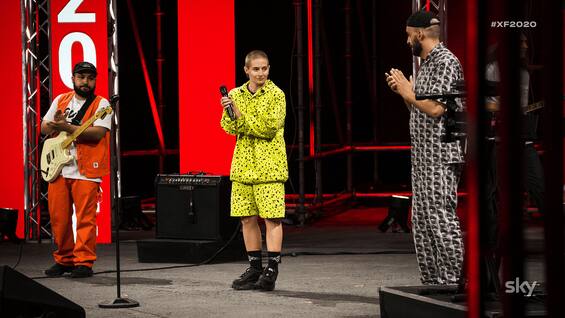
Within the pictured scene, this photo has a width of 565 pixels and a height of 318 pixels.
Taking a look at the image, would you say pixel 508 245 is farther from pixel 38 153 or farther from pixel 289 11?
pixel 289 11

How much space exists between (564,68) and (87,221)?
598 cm

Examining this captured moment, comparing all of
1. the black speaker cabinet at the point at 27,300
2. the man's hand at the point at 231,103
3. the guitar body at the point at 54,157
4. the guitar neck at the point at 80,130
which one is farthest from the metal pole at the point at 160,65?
the black speaker cabinet at the point at 27,300

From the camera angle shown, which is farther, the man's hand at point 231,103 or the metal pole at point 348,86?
the metal pole at point 348,86

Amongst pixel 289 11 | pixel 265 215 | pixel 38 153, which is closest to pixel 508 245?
pixel 265 215

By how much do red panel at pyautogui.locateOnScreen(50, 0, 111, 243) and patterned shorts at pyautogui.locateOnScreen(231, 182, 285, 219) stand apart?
3470 millimetres

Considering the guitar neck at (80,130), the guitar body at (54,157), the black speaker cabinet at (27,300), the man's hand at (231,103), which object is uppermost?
the man's hand at (231,103)

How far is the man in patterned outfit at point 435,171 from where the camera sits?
5.17 metres

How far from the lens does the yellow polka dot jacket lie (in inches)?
261

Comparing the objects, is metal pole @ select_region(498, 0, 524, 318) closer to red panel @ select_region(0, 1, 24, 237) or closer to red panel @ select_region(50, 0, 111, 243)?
red panel @ select_region(50, 0, 111, 243)

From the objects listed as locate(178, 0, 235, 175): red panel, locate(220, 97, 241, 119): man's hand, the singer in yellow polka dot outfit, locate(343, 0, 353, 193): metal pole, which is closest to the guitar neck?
the singer in yellow polka dot outfit

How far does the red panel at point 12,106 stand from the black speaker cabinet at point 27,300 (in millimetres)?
5949

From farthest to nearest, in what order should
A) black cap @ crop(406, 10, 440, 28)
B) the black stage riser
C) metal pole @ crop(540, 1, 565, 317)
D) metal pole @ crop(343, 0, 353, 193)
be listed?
1. metal pole @ crop(343, 0, 353, 193)
2. black cap @ crop(406, 10, 440, 28)
3. the black stage riser
4. metal pole @ crop(540, 1, 565, 317)

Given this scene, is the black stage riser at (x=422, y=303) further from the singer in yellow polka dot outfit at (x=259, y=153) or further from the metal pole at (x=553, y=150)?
the metal pole at (x=553, y=150)

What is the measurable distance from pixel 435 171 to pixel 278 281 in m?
2.28
